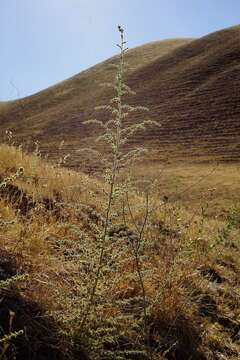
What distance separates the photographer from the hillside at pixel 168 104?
28.6 m

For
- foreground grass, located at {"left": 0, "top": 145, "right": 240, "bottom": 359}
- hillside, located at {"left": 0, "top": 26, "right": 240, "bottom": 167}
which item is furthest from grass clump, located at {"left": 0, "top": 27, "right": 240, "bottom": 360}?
hillside, located at {"left": 0, "top": 26, "right": 240, "bottom": 167}

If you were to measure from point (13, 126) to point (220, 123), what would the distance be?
19742 mm

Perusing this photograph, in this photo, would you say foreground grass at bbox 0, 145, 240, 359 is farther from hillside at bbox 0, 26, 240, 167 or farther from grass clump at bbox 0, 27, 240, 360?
hillside at bbox 0, 26, 240, 167

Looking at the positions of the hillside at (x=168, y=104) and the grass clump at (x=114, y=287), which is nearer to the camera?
the grass clump at (x=114, y=287)

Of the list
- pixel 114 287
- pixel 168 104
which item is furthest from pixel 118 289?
pixel 168 104

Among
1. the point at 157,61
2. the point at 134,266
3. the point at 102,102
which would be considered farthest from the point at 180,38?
the point at 134,266

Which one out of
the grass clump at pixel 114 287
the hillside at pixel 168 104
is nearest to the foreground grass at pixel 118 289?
the grass clump at pixel 114 287

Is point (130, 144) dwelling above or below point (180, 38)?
below

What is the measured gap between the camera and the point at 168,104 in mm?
35312

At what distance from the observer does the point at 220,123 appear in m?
29.8

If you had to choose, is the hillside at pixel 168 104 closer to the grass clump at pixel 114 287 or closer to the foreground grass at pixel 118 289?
the foreground grass at pixel 118 289

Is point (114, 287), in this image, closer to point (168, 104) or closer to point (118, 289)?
point (118, 289)

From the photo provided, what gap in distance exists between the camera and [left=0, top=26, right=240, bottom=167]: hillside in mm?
28609

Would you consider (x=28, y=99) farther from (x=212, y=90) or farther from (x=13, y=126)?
(x=212, y=90)
